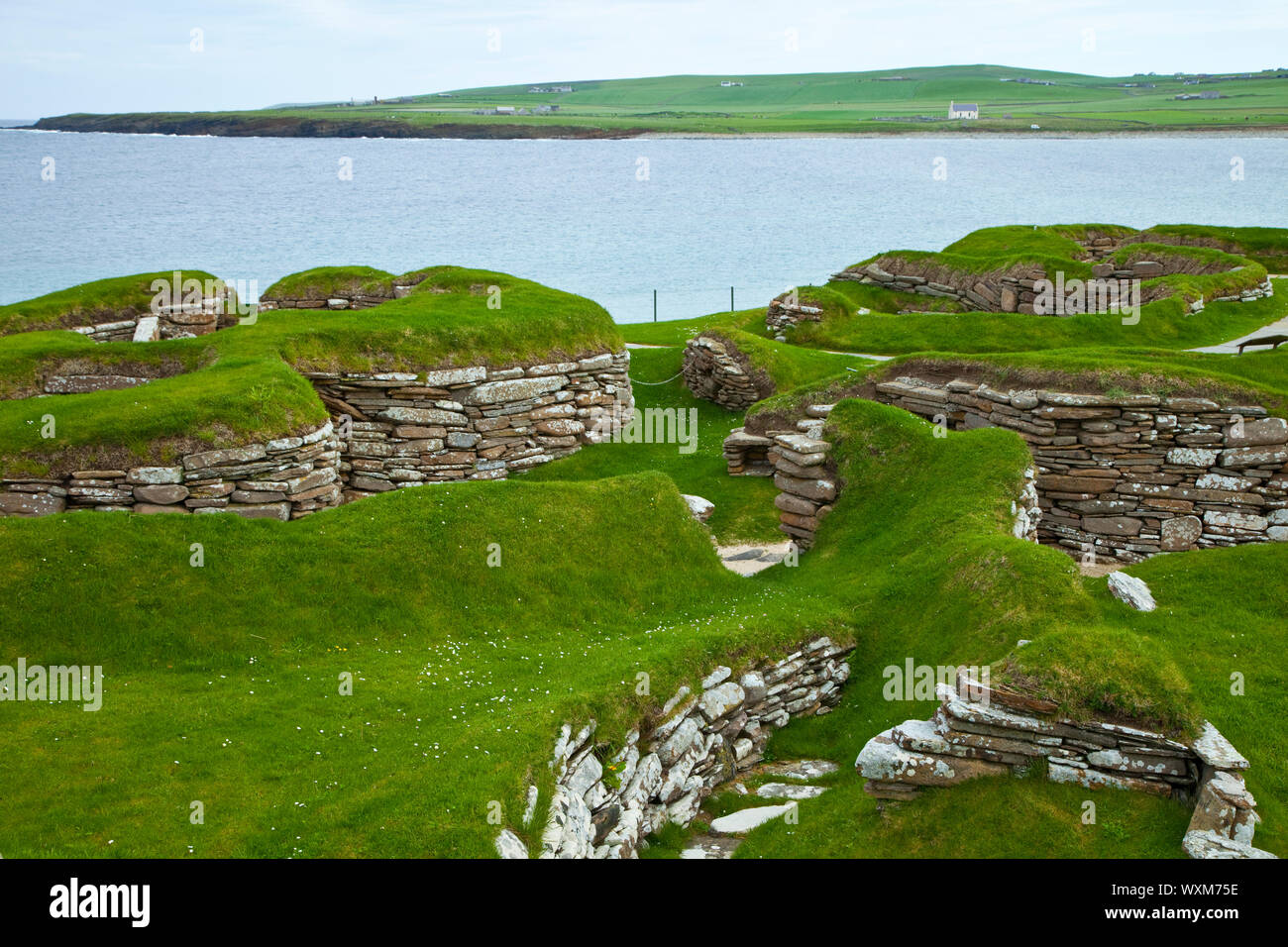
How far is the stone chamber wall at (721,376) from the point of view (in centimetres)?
2991

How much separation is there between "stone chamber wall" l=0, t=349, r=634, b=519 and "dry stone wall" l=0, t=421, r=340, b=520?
0.06 ft

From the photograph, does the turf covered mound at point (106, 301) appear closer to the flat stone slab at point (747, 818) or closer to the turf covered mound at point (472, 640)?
the turf covered mound at point (472, 640)

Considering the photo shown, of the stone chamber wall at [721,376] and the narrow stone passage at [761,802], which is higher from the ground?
the stone chamber wall at [721,376]

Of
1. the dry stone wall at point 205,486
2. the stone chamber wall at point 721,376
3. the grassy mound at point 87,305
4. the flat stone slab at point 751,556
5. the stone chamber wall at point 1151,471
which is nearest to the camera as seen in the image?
the dry stone wall at point 205,486

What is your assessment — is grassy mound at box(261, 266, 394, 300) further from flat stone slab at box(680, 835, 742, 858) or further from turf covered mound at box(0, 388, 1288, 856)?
flat stone slab at box(680, 835, 742, 858)

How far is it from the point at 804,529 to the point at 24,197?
123 meters

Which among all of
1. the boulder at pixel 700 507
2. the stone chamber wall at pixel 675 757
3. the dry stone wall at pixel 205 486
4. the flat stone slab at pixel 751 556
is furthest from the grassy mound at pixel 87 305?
the stone chamber wall at pixel 675 757

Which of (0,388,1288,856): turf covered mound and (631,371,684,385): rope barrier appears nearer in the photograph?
(0,388,1288,856): turf covered mound

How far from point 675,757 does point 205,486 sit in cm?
1022

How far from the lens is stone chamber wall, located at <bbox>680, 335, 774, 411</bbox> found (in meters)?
29.9

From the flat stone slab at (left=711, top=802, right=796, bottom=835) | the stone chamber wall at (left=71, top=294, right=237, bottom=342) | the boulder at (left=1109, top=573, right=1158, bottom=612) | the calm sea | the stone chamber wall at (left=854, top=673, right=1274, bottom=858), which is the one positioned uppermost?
the calm sea

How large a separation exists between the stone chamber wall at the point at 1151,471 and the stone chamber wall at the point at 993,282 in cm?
1503

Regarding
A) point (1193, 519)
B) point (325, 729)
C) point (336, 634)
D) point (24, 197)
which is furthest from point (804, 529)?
point (24, 197)

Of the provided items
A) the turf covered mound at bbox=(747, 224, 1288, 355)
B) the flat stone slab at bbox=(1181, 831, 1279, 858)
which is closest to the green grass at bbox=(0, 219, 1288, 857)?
the flat stone slab at bbox=(1181, 831, 1279, 858)
